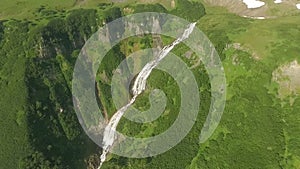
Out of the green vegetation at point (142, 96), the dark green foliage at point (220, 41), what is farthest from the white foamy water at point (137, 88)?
the dark green foliage at point (220, 41)

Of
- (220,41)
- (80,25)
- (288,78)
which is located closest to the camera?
(288,78)

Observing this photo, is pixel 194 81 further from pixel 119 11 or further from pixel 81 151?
pixel 119 11

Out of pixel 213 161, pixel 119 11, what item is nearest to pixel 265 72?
pixel 213 161

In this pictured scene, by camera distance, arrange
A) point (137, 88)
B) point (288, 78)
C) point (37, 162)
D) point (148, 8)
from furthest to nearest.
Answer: point (148, 8)
point (137, 88)
point (37, 162)
point (288, 78)

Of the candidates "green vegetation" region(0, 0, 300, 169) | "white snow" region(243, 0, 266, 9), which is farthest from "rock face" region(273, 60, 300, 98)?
"white snow" region(243, 0, 266, 9)

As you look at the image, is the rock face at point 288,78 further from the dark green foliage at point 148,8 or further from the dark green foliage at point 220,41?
the dark green foliage at point 148,8

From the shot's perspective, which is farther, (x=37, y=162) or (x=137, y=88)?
(x=137, y=88)

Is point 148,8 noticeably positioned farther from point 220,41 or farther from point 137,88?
point 220,41

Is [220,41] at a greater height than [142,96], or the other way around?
[220,41]

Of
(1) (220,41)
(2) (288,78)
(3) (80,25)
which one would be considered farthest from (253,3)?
(3) (80,25)

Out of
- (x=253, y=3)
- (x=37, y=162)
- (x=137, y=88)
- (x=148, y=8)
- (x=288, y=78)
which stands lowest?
(x=137, y=88)
